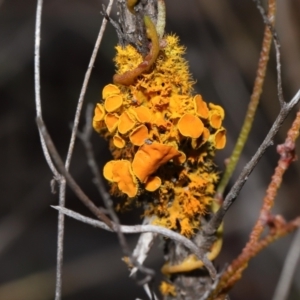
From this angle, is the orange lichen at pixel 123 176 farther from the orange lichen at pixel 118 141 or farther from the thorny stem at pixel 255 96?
the thorny stem at pixel 255 96

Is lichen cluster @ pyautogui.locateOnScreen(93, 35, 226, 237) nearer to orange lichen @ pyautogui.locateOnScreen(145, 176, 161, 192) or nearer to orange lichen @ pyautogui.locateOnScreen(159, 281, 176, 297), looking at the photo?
orange lichen @ pyautogui.locateOnScreen(145, 176, 161, 192)

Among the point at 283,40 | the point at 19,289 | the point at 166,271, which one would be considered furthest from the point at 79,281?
the point at 166,271

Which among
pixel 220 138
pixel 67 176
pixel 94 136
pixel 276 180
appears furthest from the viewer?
pixel 94 136

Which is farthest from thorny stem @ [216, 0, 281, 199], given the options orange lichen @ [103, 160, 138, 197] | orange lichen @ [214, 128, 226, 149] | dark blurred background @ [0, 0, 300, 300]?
dark blurred background @ [0, 0, 300, 300]

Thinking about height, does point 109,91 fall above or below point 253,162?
above

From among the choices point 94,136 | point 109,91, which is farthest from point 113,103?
point 94,136

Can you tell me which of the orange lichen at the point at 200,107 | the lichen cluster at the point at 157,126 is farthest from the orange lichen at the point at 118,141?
the orange lichen at the point at 200,107

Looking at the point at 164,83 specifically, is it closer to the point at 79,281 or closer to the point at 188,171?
the point at 188,171

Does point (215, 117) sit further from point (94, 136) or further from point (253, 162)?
point (94, 136)
